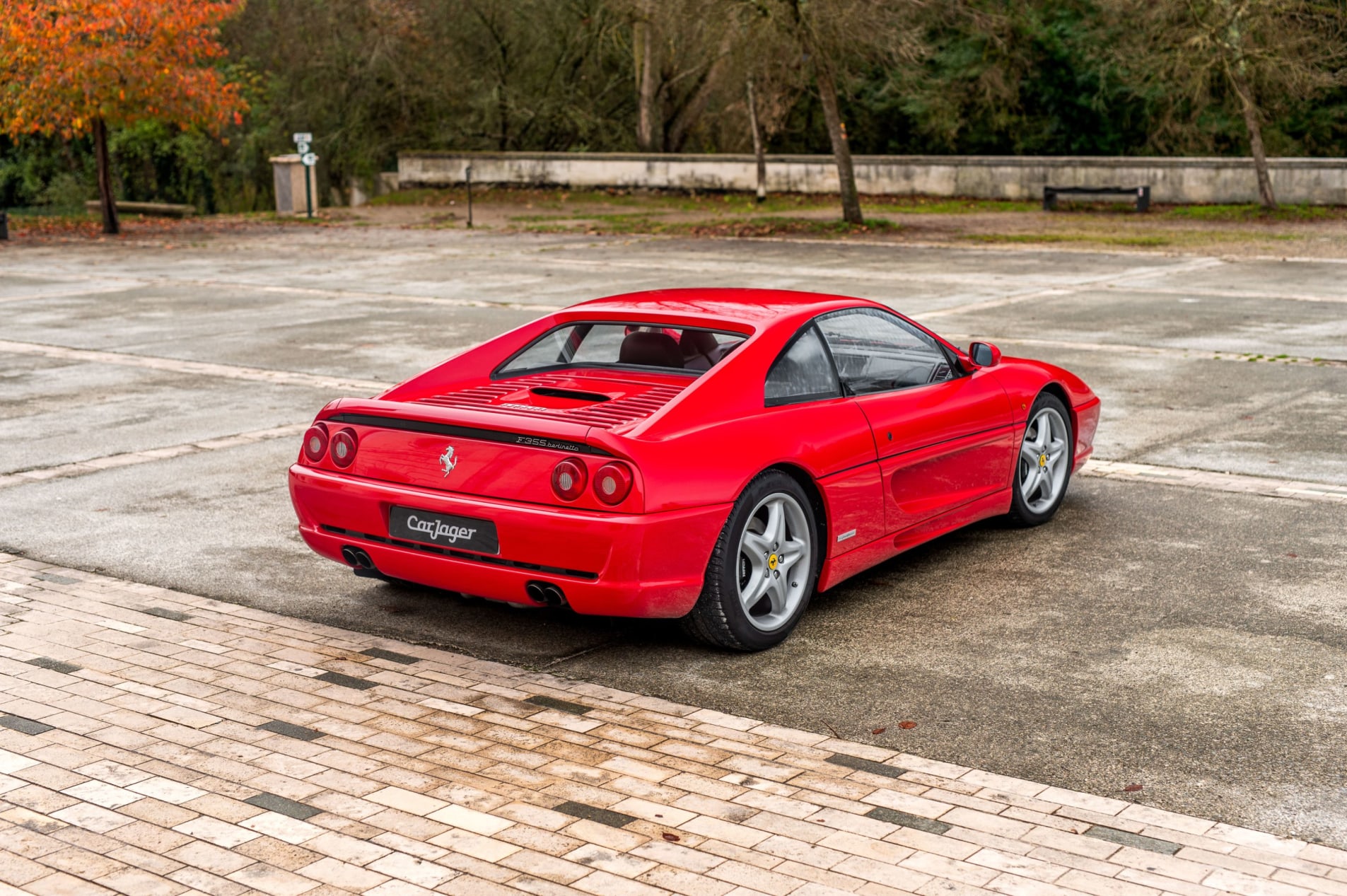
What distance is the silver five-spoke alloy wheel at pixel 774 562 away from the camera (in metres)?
5.80

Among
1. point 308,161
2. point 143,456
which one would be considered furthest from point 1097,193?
point 143,456

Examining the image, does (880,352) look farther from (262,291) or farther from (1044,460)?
(262,291)

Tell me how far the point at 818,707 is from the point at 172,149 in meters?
47.4

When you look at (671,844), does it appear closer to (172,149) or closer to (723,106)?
(723,106)

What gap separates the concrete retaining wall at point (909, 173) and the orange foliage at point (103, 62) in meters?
8.59

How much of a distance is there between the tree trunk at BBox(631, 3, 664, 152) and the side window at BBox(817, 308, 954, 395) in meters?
35.9

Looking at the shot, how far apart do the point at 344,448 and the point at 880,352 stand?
240cm

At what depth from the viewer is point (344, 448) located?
19.9 ft

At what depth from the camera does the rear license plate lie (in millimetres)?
5586

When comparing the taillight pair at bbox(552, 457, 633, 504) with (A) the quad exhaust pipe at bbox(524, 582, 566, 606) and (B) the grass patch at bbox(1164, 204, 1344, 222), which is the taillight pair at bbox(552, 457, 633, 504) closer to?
(A) the quad exhaust pipe at bbox(524, 582, 566, 606)

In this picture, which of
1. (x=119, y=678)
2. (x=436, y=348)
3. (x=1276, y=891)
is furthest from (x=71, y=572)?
(x=436, y=348)

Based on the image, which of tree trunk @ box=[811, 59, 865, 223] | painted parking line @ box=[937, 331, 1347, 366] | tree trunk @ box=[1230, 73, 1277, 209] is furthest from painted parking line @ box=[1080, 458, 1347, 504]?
tree trunk @ box=[1230, 73, 1277, 209]

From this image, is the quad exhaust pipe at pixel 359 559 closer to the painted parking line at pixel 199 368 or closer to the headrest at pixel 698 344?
the headrest at pixel 698 344

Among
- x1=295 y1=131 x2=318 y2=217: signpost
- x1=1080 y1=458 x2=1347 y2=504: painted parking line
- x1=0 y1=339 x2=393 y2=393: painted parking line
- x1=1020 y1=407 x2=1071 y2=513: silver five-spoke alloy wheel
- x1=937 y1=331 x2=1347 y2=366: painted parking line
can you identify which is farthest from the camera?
x1=295 y1=131 x2=318 y2=217: signpost
